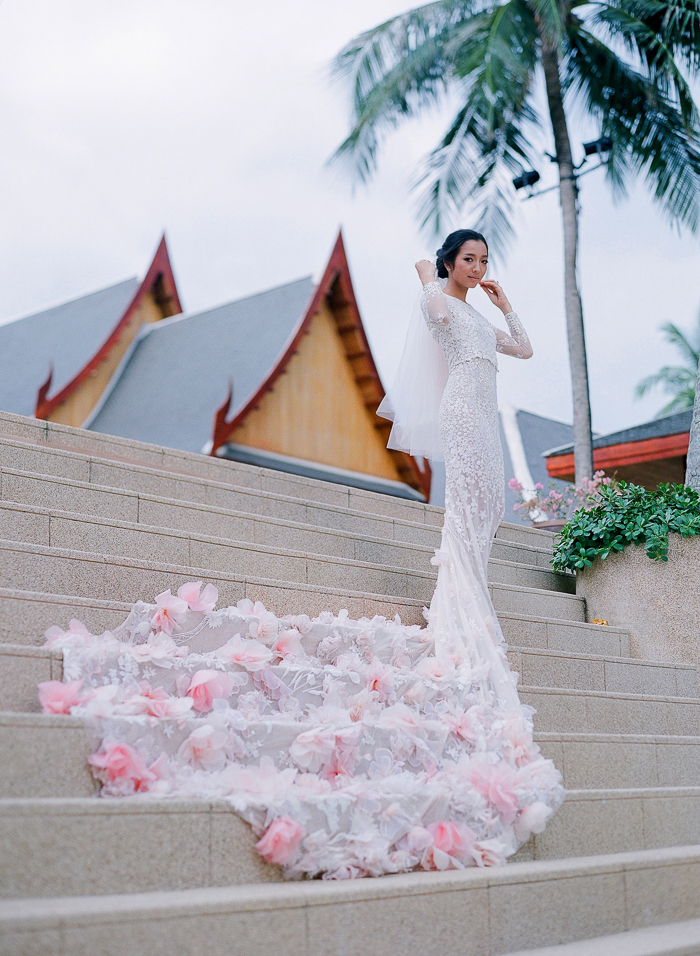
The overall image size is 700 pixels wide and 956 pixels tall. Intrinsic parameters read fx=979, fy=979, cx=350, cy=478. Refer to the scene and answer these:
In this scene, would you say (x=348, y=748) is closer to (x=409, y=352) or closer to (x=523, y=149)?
(x=409, y=352)

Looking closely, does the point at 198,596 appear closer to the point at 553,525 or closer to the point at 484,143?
the point at 553,525

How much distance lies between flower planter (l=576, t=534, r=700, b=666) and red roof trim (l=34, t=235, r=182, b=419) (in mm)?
10771

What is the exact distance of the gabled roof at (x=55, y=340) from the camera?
18531 millimetres

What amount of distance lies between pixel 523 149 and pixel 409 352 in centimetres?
994

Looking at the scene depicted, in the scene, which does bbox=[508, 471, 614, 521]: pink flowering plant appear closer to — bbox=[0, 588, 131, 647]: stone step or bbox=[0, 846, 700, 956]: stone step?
bbox=[0, 846, 700, 956]: stone step

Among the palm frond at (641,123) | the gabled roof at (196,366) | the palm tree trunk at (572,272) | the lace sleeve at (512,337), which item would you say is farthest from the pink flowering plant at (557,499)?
the gabled roof at (196,366)

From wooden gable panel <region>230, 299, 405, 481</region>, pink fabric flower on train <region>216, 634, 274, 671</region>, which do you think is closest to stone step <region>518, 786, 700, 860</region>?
pink fabric flower on train <region>216, 634, 274, 671</region>

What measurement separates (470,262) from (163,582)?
230 cm

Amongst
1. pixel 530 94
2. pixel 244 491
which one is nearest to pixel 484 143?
pixel 530 94

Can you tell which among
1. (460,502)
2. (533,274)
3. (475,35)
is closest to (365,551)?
(460,502)

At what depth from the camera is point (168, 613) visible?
369 centimetres

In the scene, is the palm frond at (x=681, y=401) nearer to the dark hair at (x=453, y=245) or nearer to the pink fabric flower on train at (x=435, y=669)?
the dark hair at (x=453, y=245)

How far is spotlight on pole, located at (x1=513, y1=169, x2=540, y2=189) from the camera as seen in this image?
510 inches

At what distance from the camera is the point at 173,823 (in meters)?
2.69
